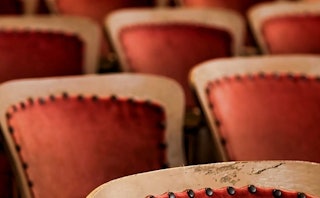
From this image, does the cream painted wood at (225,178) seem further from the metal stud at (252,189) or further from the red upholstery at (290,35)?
the red upholstery at (290,35)

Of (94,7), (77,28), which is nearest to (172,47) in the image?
(77,28)

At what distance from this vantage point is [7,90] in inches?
47.3

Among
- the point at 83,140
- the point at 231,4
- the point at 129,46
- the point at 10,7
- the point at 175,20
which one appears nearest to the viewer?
the point at 83,140

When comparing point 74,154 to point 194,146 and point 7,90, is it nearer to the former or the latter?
point 7,90

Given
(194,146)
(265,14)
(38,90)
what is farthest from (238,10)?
(38,90)

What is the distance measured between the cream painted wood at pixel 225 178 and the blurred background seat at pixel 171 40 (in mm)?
888

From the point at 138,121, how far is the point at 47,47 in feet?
1.67

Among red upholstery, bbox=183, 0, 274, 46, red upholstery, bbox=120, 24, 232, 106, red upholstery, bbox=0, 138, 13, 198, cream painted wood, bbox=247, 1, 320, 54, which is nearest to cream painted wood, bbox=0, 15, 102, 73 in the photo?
red upholstery, bbox=120, 24, 232, 106

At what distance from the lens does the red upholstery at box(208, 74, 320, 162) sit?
1275mm

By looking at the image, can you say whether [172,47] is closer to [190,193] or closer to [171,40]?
[171,40]

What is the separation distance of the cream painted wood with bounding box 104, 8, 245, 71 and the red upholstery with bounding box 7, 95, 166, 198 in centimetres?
Result: 53

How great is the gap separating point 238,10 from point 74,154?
137cm

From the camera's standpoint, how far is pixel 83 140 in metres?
1.18

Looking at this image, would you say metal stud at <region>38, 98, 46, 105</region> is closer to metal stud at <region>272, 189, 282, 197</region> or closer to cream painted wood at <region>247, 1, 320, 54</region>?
metal stud at <region>272, 189, 282, 197</region>
